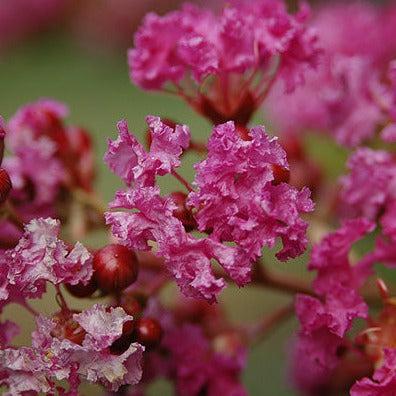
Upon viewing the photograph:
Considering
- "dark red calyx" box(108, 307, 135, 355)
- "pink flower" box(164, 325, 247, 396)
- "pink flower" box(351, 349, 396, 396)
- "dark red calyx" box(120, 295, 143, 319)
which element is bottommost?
"pink flower" box(164, 325, 247, 396)

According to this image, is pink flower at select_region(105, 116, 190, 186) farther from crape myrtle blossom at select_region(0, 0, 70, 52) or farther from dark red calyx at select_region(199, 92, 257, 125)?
crape myrtle blossom at select_region(0, 0, 70, 52)

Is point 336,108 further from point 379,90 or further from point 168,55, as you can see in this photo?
point 168,55

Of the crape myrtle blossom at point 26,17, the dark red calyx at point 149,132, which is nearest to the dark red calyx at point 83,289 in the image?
the dark red calyx at point 149,132

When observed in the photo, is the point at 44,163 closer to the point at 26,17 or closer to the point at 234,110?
the point at 234,110

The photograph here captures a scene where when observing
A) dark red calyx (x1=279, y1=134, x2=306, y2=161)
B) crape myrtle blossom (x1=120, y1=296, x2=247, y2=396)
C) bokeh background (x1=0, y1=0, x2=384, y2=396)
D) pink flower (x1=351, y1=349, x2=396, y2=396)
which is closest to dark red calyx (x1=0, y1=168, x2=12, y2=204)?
crape myrtle blossom (x1=120, y1=296, x2=247, y2=396)

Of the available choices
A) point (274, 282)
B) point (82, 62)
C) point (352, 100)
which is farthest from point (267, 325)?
point (82, 62)

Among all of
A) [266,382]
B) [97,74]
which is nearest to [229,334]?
[266,382]
